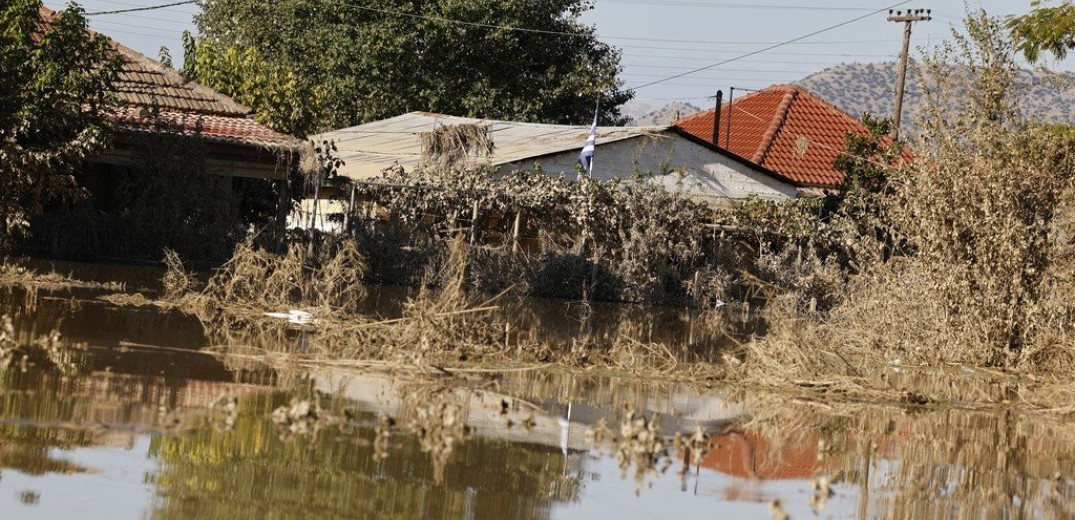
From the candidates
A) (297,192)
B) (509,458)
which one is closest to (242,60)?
(297,192)

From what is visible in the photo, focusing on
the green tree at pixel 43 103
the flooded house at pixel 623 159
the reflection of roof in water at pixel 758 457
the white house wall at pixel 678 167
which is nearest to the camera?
the reflection of roof in water at pixel 758 457

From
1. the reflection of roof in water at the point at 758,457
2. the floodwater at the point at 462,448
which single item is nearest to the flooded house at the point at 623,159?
the floodwater at the point at 462,448

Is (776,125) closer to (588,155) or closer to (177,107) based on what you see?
(588,155)

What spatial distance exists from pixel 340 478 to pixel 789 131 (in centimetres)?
3743

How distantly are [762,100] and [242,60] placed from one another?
59.2 ft

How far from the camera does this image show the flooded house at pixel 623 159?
102 ft

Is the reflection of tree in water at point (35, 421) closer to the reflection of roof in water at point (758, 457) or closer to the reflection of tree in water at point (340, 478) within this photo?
the reflection of tree in water at point (340, 478)

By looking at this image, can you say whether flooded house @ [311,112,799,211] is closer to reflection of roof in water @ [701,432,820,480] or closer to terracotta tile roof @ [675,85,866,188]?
terracotta tile roof @ [675,85,866,188]

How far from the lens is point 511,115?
46312mm

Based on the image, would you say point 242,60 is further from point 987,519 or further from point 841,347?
point 987,519

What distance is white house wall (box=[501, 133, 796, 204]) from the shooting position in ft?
103

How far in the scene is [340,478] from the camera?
27.3ft

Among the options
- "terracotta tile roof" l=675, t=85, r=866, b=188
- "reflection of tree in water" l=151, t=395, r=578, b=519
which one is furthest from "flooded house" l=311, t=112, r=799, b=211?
"reflection of tree in water" l=151, t=395, r=578, b=519

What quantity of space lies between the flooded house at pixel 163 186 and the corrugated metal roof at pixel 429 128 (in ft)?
11.3
